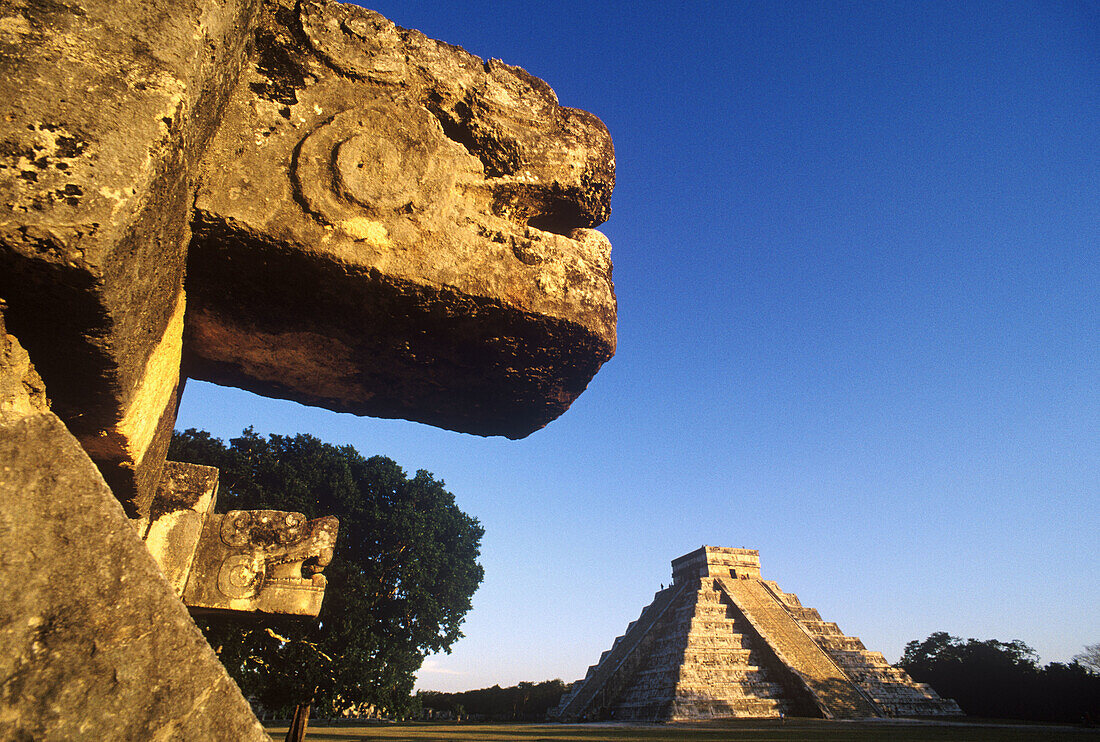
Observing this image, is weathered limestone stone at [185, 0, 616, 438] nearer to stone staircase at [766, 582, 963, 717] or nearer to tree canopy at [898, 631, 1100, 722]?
stone staircase at [766, 582, 963, 717]

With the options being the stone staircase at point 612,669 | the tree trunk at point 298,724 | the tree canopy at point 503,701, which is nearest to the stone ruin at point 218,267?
the tree trunk at point 298,724

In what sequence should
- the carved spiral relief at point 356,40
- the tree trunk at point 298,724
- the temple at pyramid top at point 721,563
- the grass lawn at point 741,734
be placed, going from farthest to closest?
the temple at pyramid top at point 721,563 → the tree trunk at point 298,724 → the grass lawn at point 741,734 → the carved spiral relief at point 356,40

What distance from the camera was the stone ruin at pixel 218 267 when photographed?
35.0 inches

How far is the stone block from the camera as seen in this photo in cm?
80

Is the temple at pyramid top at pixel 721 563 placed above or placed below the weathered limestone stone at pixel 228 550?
above

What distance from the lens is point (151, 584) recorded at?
3.11ft

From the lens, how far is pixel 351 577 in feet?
44.2

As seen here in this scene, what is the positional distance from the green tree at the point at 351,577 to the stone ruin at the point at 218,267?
1215cm

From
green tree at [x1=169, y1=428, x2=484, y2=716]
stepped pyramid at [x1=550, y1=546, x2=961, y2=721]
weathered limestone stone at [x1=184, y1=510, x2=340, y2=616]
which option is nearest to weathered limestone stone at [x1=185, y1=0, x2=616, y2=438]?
weathered limestone stone at [x1=184, y1=510, x2=340, y2=616]

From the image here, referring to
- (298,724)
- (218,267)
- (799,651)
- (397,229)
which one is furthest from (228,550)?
(799,651)

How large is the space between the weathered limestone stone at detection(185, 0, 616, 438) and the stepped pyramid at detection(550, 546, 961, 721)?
2071cm

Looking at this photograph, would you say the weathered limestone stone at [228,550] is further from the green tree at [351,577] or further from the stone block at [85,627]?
the green tree at [351,577]

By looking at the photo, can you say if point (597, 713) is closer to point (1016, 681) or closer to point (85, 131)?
point (1016, 681)

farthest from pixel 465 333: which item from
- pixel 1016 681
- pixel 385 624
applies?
pixel 1016 681
